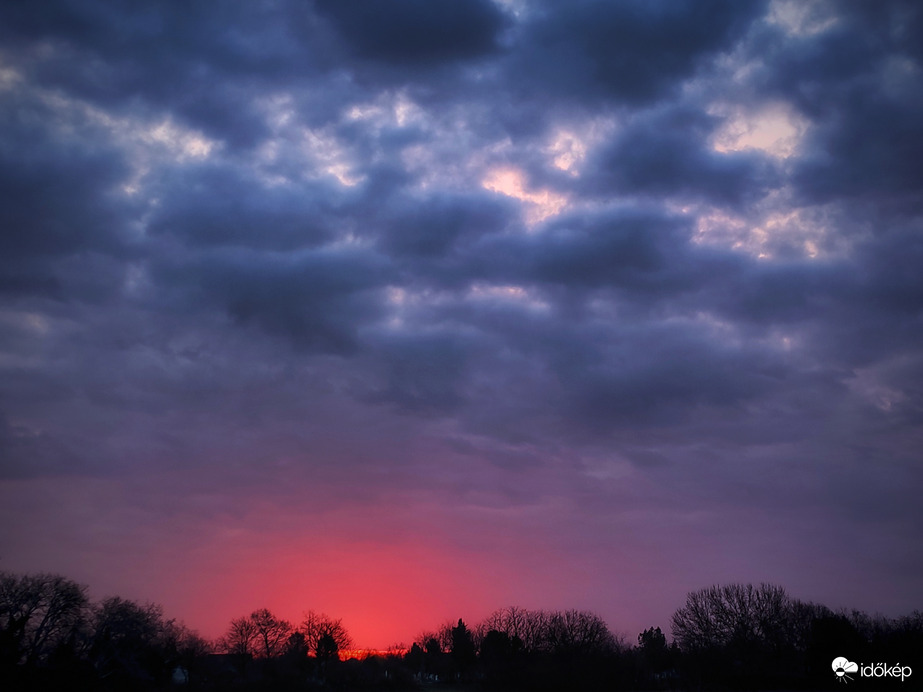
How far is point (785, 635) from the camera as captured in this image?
120m

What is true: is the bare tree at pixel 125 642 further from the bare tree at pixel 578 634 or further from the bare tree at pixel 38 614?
the bare tree at pixel 578 634

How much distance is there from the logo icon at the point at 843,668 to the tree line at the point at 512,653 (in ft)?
4.39

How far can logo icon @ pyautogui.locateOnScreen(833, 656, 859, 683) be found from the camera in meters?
86.8

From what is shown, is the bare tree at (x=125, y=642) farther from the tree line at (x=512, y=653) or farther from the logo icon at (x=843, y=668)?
the logo icon at (x=843, y=668)

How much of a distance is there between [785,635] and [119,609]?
10662 centimetres

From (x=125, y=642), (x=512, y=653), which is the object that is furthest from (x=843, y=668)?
(x=125, y=642)

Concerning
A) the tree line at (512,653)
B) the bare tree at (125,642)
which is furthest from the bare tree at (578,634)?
the bare tree at (125,642)

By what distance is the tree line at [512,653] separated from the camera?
90.4 metres

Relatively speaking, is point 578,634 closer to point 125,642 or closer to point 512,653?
point 512,653

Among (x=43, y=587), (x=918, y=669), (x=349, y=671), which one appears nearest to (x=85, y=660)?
(x=43, y=587)

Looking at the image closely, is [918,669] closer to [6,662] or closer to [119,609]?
[6,662]

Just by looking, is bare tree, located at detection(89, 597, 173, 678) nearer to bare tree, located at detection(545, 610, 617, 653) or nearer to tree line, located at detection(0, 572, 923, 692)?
tree line, located at detection(0, 572, 923, 692)

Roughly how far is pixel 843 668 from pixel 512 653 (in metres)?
57.7

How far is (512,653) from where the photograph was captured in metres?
129
